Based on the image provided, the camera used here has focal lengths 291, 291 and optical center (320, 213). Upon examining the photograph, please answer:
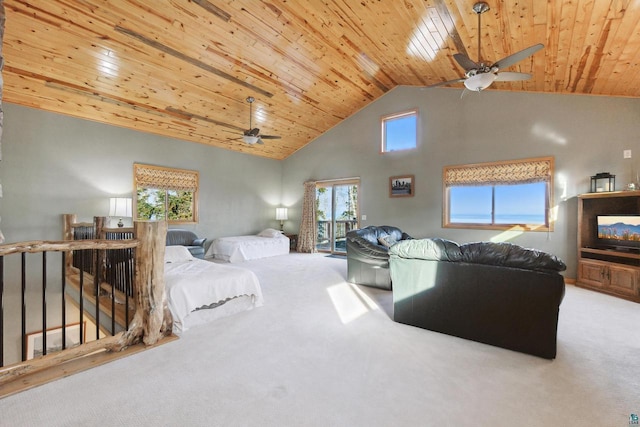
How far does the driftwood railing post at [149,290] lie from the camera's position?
99.7 inches

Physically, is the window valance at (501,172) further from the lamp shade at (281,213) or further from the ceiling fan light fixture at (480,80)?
the lamp shade at (281,213)

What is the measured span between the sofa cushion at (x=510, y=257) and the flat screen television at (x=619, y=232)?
10.1 ft

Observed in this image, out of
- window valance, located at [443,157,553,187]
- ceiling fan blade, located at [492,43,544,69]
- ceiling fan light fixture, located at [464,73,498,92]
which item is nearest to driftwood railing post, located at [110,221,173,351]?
ceiling fan light fixture, located at [464,73,498,92]

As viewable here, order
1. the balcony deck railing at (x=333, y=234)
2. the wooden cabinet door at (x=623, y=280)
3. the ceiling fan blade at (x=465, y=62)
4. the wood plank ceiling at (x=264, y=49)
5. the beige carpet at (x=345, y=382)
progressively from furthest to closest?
the balcony deck railing at (x=333, y=234), the wooden cabinet door at (x=623, y=280), the wood plank ceiling at (x=264, y=49), the ceiling fan blade at (x=465, y=62), the beige carpet at (x=345, y=382)

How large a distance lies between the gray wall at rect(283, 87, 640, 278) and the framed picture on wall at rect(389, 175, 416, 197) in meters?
0.12

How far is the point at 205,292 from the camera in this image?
3066 mm

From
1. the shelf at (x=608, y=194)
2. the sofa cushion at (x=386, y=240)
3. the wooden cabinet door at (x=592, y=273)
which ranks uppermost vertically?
the shelf at (x=608, y=194)

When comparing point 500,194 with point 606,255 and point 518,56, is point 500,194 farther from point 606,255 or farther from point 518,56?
point 518,56

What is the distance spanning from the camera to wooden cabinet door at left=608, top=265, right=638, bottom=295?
154 inches

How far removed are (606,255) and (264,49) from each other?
20.7 feet

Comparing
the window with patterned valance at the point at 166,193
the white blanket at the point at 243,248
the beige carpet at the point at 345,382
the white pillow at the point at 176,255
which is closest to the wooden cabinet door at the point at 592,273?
the beige carpet at the point at 345,382

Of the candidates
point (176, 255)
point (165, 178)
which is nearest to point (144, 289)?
point (176, 255)

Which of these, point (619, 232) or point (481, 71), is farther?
point (619, 232)

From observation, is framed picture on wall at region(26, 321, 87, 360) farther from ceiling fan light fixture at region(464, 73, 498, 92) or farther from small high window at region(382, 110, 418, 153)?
small high window at region(382, 110, 418, 153)
